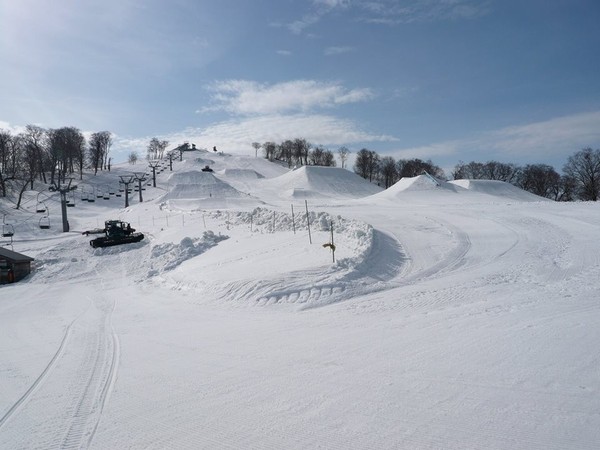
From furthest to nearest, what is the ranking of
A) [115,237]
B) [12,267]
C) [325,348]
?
[115,237] < [12,267] < [325,348]

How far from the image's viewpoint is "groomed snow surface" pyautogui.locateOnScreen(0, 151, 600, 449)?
170 inches

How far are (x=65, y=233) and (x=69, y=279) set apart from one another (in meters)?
15.4

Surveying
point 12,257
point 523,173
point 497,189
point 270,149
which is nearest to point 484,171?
point 523,173

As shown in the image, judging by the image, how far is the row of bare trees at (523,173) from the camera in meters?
62.4

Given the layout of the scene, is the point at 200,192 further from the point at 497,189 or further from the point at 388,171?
the point at 388,171

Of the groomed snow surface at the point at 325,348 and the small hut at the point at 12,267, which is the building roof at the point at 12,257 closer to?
the small hut at the point at 12,267

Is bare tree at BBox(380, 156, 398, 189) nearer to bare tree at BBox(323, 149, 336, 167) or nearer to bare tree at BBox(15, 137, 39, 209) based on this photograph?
bare tree at BBox(323, 149, 336, 167)

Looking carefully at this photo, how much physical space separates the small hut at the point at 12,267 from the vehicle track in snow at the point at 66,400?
54.1 ft

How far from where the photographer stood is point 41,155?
67.8 m

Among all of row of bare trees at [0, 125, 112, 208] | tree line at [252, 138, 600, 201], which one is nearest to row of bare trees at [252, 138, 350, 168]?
tree line at [252, 138, 600, 201]

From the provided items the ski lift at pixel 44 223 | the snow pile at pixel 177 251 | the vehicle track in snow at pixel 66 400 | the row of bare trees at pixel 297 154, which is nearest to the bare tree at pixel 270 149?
the row of bare trees at pixel 297 154

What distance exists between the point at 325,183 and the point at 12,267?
56.5 metres

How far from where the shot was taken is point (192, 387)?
557cm

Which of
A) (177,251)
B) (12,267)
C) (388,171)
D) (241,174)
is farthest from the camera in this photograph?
(388,171)
